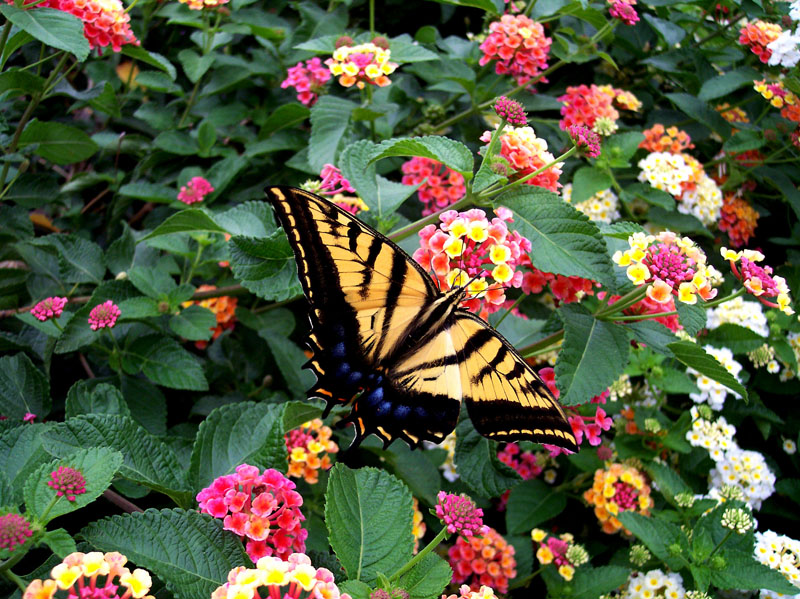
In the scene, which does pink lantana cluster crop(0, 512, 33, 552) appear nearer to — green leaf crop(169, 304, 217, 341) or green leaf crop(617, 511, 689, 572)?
green leaf crop(169, 304, 217, 341)

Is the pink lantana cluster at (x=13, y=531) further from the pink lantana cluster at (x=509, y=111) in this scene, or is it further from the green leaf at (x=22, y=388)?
the pink lantana cluster at (x=509, y=111)

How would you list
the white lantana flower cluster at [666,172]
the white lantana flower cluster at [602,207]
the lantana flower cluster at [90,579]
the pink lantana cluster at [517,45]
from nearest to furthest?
the lantana flower cluster at [90,579] → the pink lantana cluster at [517,45] → the white lantana flower cluster at [666,172] → the white lantana flower cluster at [602,207]

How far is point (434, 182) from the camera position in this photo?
253cm

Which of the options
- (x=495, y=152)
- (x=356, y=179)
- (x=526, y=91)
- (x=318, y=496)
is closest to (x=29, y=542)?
(x=318, y=496)

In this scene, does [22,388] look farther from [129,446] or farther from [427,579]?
[427,579]

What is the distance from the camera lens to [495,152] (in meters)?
1.90

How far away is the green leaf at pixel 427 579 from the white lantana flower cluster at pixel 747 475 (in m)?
1.52

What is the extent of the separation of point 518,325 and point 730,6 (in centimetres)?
209

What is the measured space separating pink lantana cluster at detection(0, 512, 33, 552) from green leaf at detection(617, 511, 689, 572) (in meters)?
1.67

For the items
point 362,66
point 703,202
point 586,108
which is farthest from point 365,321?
point 703,202

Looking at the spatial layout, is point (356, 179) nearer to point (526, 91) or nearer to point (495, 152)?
point (495, 152)

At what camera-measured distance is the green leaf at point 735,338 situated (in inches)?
106

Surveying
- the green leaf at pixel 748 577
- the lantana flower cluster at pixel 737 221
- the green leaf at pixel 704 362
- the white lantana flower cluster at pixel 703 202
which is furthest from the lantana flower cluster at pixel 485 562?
the lantana flower cluster at pixel 737 221

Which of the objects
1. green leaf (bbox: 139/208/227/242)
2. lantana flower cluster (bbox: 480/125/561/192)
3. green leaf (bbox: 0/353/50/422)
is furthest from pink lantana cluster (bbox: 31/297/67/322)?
lantana flower cluster (bbox: 480/125/561/192)
